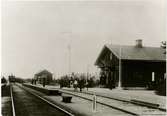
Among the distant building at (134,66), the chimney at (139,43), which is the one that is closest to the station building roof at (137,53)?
the distant building at (134,66)

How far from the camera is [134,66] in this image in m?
38.5

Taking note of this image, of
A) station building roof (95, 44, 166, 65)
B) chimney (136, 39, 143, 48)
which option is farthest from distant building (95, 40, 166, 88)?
chimney (136, 39, 143, 48)

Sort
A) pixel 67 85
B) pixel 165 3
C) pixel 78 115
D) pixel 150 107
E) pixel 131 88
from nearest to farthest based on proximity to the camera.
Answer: pixel 165 3 → pixel 78 115 → pixel 150 107 → pixel 131 88 → pixel 67 85

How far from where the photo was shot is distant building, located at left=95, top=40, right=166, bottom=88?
37906 mm

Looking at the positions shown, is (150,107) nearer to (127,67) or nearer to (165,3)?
(165,3)

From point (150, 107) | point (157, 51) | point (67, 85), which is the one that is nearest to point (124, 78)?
point (157, 51)

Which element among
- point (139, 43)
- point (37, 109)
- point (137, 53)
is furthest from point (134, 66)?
point (37, 109)

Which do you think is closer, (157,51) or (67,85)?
(157,51)

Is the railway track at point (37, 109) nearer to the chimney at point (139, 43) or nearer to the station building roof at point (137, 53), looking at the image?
the station building roof at point (137, 53)

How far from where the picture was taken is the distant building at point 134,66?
124 ft

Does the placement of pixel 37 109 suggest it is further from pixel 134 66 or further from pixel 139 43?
pixel 139 43

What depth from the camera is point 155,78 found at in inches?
1550

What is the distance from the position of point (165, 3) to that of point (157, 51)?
32322 millimetres

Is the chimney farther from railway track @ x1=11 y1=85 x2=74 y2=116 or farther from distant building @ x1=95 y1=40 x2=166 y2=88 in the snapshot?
railway track @ x1=11 y1=85 x2=74 y2=116
